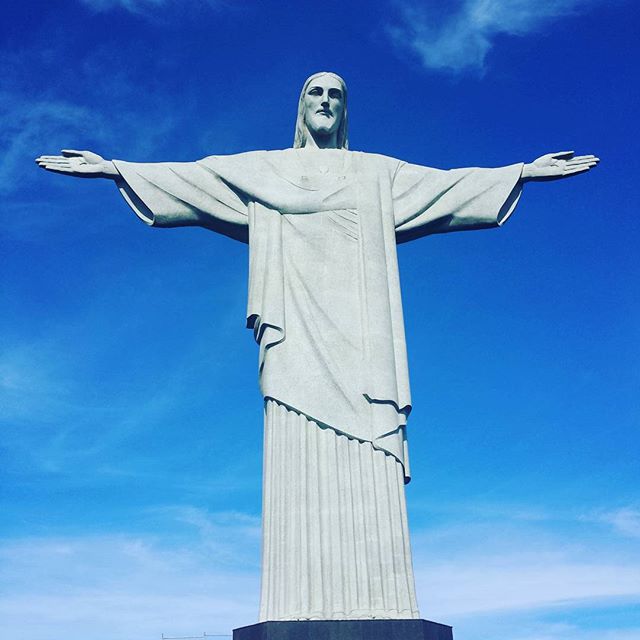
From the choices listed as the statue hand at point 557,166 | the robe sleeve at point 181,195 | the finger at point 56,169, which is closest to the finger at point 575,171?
the statue hand at point 557,166

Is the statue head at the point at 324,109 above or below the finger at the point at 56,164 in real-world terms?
above

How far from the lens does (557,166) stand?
11383 mm

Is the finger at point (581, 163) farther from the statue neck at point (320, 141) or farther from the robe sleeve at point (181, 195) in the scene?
the robe sleeve at point (181, 195)

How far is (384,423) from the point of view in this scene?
31.2ft

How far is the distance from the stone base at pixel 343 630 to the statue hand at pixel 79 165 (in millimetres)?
6121

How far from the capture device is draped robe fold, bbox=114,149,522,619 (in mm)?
9438

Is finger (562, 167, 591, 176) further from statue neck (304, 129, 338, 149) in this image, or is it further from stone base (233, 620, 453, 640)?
stone base (233, 620, 453, 640)

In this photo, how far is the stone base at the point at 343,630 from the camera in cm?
821

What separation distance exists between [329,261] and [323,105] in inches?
101

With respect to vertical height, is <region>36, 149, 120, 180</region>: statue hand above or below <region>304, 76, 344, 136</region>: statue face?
below

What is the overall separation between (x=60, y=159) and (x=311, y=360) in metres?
4.31

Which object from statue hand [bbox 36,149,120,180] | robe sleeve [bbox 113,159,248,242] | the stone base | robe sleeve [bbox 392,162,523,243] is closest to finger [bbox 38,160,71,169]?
statue hand [bbox 36,149,120,180]

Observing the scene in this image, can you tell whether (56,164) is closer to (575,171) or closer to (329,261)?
(329,261)

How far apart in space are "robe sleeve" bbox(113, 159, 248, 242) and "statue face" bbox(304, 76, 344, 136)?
62.5 inches
